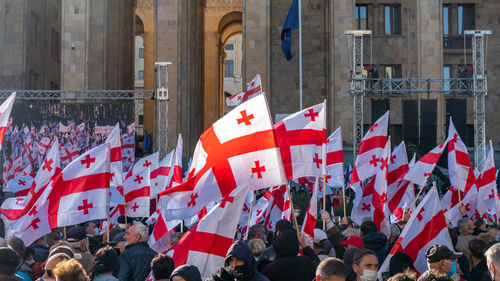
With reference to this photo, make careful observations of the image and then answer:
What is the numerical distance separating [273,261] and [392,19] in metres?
34.2

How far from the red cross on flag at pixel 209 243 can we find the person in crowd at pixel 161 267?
0.59 m

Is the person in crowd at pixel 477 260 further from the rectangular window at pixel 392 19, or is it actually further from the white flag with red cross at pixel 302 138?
the rectangular window at pixel 392 19

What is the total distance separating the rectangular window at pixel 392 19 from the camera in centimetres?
4000

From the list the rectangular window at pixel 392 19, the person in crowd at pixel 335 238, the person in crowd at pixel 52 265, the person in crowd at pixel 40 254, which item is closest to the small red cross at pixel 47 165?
the person in crowd at pixel 40 254

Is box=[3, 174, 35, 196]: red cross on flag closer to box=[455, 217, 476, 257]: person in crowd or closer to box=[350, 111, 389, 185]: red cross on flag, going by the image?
box=[350, 111, 389, 185]: red cross on flag

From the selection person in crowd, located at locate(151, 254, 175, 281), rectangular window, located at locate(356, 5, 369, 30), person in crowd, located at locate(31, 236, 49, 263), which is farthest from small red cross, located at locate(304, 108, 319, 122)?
rectangular window, located at locate(356, 5, 369, 30)

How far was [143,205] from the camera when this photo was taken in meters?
14.9

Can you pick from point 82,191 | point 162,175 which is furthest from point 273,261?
point 162,175

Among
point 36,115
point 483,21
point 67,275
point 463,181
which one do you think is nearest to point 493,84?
point 483,21

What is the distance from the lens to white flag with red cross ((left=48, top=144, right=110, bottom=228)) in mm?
10266

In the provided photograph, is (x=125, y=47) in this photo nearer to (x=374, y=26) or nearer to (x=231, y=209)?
(x=374, y=26)

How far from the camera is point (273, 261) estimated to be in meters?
7.53

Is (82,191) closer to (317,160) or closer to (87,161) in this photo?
(87,161)

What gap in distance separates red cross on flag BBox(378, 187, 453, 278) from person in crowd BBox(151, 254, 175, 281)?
250 centimetres
